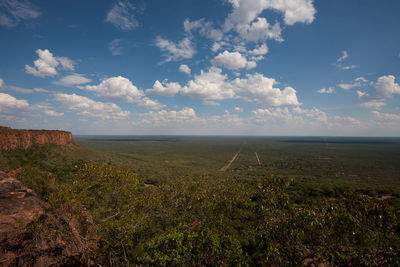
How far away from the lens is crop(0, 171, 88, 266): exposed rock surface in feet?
45.9

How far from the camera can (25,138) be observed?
59.0 metres

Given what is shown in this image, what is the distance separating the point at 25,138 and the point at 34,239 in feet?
214

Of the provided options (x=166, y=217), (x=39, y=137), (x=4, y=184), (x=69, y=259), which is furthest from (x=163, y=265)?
(x=39, y=137)

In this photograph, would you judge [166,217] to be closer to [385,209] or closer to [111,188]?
[111,188]

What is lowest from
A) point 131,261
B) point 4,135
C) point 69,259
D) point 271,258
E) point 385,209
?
point 131,261

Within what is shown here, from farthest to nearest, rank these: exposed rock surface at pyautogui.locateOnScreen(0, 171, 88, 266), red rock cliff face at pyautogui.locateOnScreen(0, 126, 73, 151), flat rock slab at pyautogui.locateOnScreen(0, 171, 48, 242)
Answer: red rock cliff face at pyautogui.locateOnScreen(0, 126, 73, 151), flat rock slab at pyautogui.locateOnScreen(0, 171, 48, 242), exposed rock surface at pyautogui.locateOnScreen(0, 171, 88, 266)

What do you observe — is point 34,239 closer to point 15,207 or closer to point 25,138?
point 15,207

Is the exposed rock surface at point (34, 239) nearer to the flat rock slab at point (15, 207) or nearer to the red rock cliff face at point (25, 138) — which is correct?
the flat rock slab at point (15, 207)

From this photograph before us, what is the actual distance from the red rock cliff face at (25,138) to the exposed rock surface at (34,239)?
167 feet

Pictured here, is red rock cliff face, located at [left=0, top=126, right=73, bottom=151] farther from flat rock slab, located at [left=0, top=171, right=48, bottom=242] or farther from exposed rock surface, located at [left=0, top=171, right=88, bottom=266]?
exposed rock surface, located at [left=0, top=171, right=88, bottom=266]

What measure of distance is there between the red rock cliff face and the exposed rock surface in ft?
167

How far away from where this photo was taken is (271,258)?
13.1 meters

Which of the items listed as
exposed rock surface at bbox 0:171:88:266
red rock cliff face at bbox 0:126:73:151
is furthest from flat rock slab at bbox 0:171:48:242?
red rock cliff face at bbox 0:126:73:151

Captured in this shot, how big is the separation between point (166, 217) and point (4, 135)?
6286 centimetres
